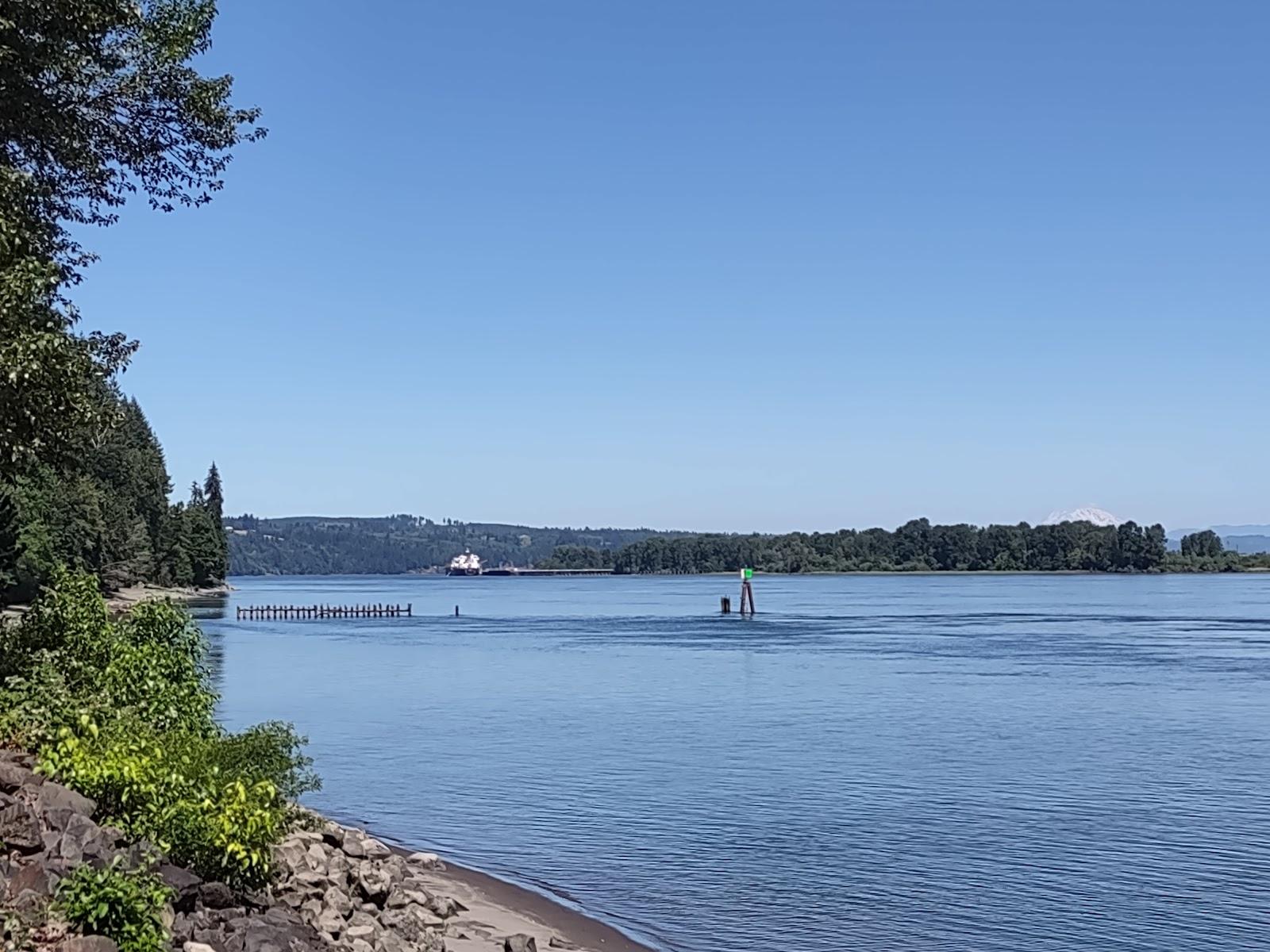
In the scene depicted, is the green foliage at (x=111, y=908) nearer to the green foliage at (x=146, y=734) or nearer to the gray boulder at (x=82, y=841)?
the gray boulder at (x=82, y=841)

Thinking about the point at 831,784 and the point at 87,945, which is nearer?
the point at 87,945

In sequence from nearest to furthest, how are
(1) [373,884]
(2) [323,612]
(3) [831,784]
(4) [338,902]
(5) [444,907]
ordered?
(4) [338,902], (1) [373,884], (5) [444,907], (3) [831,784], (2) [323,612]

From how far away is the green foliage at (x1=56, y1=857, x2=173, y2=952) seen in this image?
11188mm

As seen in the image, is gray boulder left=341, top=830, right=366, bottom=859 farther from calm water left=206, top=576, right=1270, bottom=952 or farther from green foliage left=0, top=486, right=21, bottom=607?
green foliage left=0, top=486, right=21, bottom=607

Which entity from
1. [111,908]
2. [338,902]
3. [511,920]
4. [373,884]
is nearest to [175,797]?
[111,908]

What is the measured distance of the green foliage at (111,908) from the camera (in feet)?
36.7

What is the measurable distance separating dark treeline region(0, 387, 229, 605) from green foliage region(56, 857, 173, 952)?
673cm

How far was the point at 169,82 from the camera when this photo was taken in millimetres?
19188

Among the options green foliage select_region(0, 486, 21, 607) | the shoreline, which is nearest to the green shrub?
the shoreline

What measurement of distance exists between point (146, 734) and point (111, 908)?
4896mm

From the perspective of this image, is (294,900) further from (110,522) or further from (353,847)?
(110,522)

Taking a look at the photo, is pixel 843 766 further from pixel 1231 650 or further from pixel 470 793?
pixel 1231 650

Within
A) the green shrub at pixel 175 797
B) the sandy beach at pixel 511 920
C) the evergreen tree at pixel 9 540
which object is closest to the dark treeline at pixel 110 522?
the evergreen tree at pixel 9 540

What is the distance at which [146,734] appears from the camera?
15.9 meters
